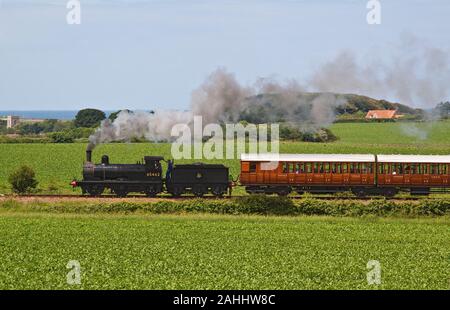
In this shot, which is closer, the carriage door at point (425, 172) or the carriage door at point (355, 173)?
the carriage door at point (355, 173)

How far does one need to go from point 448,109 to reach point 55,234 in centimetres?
8924

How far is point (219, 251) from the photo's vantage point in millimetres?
33344

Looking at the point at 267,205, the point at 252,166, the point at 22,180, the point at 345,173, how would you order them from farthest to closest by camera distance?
the point at 22,180 < the point at 252,166 < the point at 345,173 < the point at 267,205

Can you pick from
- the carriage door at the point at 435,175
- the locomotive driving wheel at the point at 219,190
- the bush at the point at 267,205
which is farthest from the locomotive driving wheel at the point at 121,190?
the carriage door at the point at 435,175

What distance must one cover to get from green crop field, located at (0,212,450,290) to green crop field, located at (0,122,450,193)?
16.1 m

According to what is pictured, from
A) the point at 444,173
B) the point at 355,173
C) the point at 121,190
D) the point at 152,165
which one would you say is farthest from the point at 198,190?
the point at 444,173

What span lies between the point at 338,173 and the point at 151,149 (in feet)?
154

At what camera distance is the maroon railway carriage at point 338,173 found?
48.0 m

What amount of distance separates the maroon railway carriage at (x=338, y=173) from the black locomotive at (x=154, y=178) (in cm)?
177

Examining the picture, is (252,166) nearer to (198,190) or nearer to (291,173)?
(291,173)

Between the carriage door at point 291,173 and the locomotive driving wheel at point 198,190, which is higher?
the carriage door at point 291,173

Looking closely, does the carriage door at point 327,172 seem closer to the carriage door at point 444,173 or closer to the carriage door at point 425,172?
the carriage door at point 425,172

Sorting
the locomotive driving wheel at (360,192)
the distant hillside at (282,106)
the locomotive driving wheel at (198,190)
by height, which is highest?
the distant hillside at (282,106)
